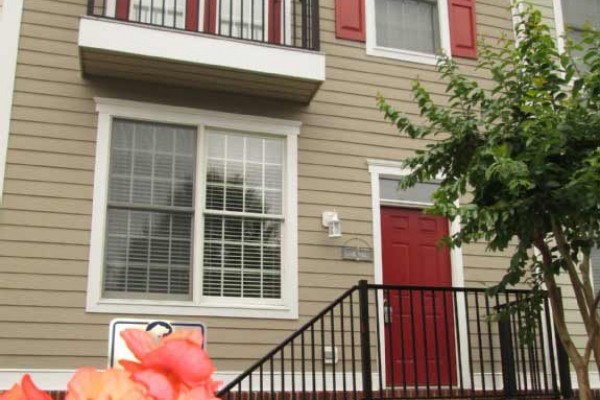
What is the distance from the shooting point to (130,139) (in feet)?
22.1

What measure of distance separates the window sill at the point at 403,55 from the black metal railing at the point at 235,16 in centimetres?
91

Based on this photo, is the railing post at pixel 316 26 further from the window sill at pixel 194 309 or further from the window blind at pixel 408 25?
the window sill at pixel 194 309

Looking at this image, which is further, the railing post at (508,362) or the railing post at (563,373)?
the railing post at (563,373)

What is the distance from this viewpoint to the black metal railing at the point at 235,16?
22.9 feet

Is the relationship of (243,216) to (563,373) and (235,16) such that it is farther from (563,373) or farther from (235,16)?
(563,373)

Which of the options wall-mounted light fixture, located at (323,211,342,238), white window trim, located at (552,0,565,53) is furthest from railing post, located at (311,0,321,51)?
white window trim, located at (552,0,565,53)

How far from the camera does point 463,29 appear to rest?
326 inches

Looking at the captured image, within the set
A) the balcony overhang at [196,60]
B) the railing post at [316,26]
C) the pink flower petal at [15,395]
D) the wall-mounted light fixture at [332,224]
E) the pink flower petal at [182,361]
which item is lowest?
the pink flower petal at [15,395]

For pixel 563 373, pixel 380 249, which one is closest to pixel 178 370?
pixel 563 373

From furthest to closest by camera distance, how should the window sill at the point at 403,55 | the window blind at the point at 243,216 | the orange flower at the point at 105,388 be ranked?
the window sill at the point at 403,55, the window blind at the point at 243,216, the orange flower at the point at 105,388

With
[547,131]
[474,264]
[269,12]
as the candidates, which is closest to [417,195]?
[474,264]

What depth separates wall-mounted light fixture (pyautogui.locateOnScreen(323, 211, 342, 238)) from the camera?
7.00 m

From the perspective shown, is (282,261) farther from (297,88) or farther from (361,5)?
(361,5)

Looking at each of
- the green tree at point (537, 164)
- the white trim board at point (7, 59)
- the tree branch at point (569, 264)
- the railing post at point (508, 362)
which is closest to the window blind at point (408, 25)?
the green tree at point (537, 164)
